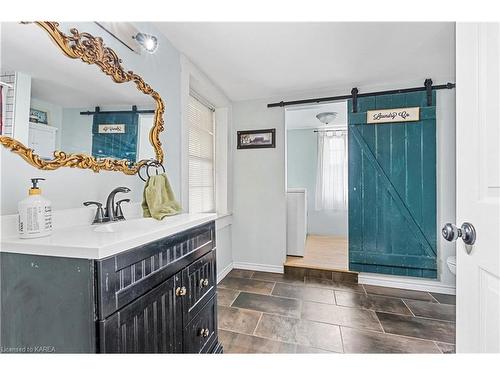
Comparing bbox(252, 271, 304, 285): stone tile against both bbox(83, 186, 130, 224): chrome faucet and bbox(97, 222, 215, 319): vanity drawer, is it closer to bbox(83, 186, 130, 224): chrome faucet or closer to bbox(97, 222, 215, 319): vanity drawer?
bbox(97, 222, 215, 319): vanity drawer

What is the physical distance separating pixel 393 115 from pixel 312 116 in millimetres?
1743

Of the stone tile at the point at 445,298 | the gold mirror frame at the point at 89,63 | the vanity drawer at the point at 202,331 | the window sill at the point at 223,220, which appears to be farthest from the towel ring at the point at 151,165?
the stone tile at the point at 445,298

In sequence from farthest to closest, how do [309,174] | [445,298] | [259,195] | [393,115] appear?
[309,174] → [259,195] → [393,115] → [445,298]

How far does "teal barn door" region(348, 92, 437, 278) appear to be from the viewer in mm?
2508

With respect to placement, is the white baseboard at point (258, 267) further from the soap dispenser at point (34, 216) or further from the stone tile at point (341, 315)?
the soap dispenser at point (34, 216)

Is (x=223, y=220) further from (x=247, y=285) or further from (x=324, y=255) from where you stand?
(x=324, y=255)

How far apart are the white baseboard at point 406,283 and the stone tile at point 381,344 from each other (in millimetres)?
1032

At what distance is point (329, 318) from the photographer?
6.43ft

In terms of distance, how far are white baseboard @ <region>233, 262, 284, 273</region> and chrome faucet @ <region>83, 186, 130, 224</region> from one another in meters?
2.17

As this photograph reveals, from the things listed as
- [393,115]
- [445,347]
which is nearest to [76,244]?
[445,347]

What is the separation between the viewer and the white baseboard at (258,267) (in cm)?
302
